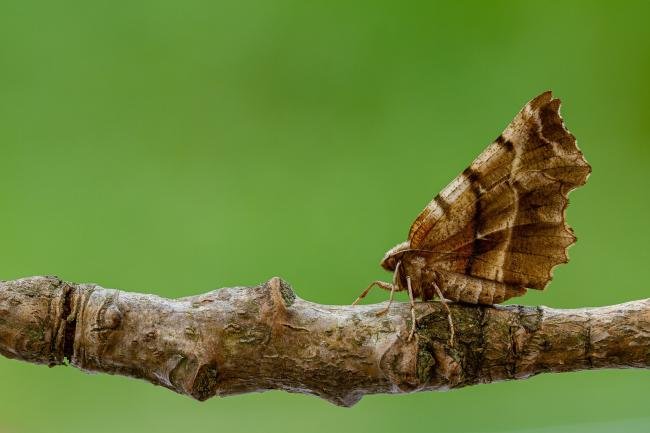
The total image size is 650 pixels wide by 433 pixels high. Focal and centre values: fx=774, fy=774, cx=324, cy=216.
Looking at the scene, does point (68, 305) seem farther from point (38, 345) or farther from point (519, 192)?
point (519, 192)

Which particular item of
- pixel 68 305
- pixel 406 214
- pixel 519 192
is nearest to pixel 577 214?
pixel 406 214

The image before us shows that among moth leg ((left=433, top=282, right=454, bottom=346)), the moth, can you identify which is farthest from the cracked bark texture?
the moth

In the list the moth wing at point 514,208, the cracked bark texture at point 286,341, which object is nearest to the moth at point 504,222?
the moth wing at point 514,208

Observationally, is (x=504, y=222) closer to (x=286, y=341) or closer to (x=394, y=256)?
(x=394, y=256)

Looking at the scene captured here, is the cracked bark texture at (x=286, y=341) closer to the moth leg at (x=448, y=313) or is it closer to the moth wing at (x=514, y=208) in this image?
the moth leg at (x=448, y=313)

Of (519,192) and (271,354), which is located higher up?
(519,192)
